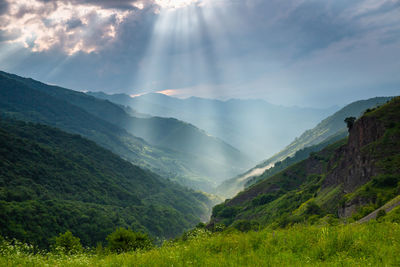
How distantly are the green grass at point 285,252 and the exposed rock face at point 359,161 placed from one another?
45.2 m

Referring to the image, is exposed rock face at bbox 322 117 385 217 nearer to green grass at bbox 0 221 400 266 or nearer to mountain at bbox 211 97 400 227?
mountain at bbox 211 97 400 227

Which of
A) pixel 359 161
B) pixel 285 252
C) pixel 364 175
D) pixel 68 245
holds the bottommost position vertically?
pixel 68 245

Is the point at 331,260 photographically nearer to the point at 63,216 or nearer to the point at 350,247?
the point at 350,247

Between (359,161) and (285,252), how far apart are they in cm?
6533

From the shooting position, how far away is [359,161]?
64.4 m

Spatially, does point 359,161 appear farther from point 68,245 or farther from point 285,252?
point 285,252

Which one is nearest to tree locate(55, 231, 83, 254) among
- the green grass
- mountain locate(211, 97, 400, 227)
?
the green grass

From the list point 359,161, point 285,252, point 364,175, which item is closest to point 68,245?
point 285,252

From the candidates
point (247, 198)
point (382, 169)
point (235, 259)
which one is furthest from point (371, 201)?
point (247, 198)

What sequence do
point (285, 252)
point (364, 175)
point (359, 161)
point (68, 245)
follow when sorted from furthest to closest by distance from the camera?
point (359, 161)
point (364, 175)
point (68, 245)
point (285, 252)

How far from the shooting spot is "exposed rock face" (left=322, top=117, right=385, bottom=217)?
2147 inches

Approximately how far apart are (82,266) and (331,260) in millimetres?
8361

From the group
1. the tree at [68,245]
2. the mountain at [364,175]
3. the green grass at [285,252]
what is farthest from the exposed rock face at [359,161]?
the tree at [68,245]

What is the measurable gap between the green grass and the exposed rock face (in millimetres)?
45179
